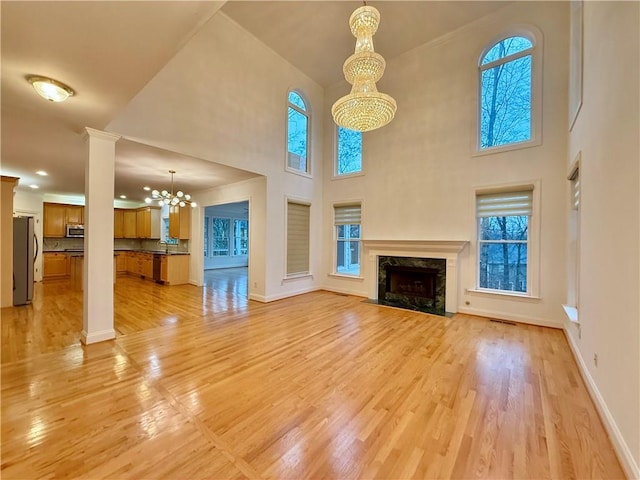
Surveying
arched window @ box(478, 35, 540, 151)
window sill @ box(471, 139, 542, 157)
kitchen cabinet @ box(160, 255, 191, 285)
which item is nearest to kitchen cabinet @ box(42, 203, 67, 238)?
kitchen cabinet @ box(160, 255, 191, 285)

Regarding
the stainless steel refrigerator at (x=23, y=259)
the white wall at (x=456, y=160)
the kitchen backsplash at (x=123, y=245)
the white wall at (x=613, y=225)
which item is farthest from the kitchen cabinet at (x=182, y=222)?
the white wall at (x=613, y=225)

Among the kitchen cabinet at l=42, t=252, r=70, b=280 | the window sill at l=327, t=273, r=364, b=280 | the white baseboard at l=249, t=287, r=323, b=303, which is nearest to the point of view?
the white baseboard at l=249, t=287, r=323, b=303

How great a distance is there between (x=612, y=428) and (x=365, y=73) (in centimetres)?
379

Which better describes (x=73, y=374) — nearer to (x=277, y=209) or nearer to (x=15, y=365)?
(x=15, y=365)

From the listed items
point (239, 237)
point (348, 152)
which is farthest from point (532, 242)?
point (239, 237)

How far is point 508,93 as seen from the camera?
4.71 meters

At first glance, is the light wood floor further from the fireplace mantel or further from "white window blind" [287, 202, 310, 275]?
"white window blind" [287, 202, 310, 275]

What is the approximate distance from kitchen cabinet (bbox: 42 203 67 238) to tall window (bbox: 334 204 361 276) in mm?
8935

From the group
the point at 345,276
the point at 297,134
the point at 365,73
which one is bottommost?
the point at 345,276

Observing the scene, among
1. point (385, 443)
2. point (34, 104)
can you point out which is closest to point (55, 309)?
point (34, 104)

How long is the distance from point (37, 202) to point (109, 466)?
10.1 meters

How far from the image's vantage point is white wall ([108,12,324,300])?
4008mm

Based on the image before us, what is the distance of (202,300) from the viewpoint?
18.6 feet

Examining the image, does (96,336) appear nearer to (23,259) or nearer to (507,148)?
(23,259)
